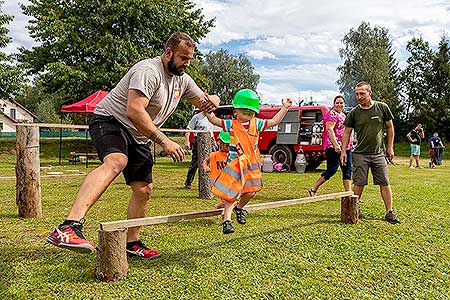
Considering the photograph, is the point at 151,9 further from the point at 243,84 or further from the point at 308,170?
the point at 243,84

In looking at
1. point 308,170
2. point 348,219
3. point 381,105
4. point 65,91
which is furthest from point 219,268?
point 65,91

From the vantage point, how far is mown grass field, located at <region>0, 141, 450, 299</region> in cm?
349

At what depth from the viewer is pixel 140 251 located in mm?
4305

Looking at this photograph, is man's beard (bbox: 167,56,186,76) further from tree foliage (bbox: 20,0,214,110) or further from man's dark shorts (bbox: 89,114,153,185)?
tree foliage (bbox: 20,0,214,110)

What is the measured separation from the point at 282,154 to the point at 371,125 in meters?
9.89

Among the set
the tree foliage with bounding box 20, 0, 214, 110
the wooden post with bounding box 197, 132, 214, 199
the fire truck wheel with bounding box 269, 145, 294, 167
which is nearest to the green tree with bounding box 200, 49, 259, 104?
the tree foliage with bounding box 20, 0, 214, 110

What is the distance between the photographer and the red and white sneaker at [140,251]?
4285 mm

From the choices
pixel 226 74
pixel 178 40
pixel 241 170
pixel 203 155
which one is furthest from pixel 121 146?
pixel 226 74

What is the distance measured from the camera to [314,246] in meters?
4.84

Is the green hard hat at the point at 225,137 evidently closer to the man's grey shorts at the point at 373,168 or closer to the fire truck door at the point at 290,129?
the man's grey shorts at the point at 373,168

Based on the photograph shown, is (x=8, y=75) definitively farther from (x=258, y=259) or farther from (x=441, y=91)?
(x=441, y=91)

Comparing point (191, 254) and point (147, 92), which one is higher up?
point (147, 92)

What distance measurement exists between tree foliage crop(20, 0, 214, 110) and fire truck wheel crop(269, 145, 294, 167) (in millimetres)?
13712

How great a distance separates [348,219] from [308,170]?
10.8m
